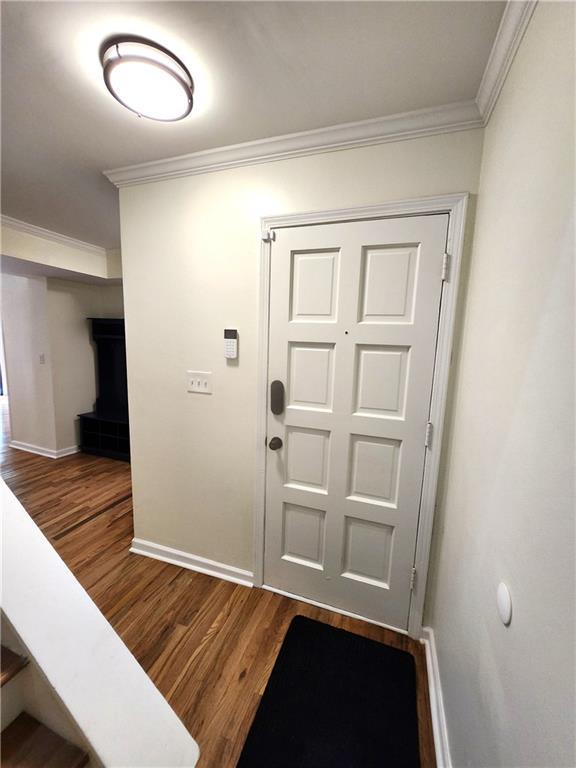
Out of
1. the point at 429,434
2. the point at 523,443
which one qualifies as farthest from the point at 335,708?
the point at 523,443

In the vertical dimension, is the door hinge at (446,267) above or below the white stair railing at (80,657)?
above

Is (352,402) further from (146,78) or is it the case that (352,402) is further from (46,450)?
(46,450)

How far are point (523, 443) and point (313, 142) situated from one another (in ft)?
4.91

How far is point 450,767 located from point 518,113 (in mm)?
2069

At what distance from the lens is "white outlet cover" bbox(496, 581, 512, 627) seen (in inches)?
26.7

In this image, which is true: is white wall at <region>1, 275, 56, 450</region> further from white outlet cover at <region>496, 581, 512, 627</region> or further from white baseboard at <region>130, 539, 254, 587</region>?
white outlet cover at <region>496, 581, 512, 627</region>

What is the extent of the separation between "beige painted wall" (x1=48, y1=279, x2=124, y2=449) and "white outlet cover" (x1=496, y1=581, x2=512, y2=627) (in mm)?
4419

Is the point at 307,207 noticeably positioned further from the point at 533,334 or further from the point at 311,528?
the point at 311,528

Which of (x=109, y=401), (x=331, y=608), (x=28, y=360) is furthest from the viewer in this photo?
(x=109, y=401)

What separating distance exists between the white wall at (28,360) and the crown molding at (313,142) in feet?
8.73

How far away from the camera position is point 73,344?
3.74 metres

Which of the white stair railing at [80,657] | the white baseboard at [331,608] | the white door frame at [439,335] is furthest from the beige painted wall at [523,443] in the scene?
the white stair railing at [80,657]

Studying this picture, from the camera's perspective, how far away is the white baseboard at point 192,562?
1.82 m

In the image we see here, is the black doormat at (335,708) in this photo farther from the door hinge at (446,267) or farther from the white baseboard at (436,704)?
the door hinge at (446,267)
